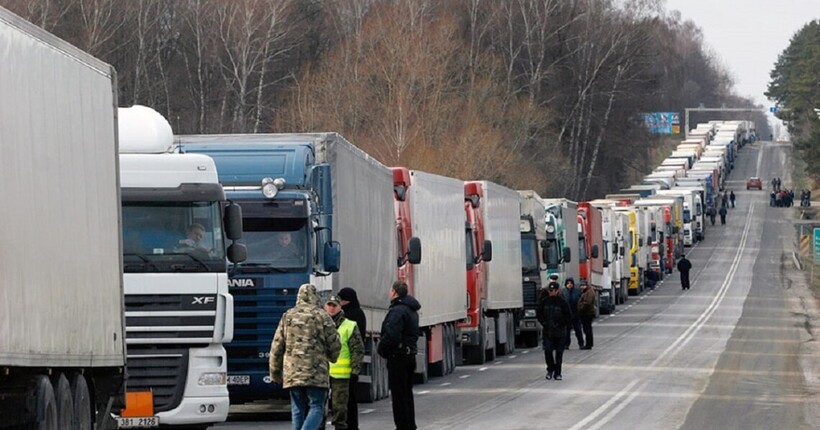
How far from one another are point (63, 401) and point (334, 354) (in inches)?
145

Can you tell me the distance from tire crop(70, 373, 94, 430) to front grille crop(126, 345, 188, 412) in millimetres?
3546

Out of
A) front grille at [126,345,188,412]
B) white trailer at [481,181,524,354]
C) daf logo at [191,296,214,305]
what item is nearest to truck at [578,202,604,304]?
white trailer at [481,181,524,354]

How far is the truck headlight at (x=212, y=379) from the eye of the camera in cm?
1822

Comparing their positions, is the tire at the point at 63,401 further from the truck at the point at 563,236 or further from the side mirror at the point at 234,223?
the truck at the point at 563,236

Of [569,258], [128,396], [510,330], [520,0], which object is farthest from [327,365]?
[520,0]

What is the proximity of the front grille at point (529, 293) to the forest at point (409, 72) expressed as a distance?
3000 cm

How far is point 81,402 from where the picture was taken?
13.9 meters

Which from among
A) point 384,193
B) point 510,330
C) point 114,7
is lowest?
point 510,330

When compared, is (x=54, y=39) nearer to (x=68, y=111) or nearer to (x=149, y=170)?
(x=68, y=111)

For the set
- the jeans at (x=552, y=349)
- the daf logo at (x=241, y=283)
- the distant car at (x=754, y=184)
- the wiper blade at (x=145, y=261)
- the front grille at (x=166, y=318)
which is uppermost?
the distant car at (x=754, y=184)

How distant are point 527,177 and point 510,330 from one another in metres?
45.1

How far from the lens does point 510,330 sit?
40188 millimetres

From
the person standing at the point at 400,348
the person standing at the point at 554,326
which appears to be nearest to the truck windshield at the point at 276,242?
the person standing at the point at 400,348

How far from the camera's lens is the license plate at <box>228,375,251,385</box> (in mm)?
21422
